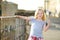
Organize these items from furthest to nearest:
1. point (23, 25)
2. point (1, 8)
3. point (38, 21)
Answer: point (1, 8) < point (23, 25) < point (38, 21)

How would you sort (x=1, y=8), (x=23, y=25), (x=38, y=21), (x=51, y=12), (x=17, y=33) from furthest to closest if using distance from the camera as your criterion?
(x=51, y=12), (x=1, y=8), (x=23, y=25), (x=17, y=33), (x=38, y=21)

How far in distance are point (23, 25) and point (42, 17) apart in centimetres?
72

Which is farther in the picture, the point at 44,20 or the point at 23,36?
the point at 23,36

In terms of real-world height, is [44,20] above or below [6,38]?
above

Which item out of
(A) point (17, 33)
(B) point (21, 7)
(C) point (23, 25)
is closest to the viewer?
(A) point (17, 33)

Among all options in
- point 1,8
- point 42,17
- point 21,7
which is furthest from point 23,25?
point 21,7

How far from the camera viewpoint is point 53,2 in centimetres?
1091

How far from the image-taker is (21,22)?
2881 mm

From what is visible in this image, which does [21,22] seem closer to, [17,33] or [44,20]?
[17,33]

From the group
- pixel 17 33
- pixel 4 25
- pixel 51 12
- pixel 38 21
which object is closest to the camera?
pixel 38 21

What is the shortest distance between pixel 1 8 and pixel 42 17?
6536 millimetres

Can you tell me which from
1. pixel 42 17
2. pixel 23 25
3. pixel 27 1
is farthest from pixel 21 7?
pixel 42 17

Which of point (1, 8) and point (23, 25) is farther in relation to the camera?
point (1, 8)

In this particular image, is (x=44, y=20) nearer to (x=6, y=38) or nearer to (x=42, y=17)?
(x=42, y=17)
